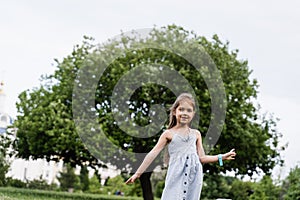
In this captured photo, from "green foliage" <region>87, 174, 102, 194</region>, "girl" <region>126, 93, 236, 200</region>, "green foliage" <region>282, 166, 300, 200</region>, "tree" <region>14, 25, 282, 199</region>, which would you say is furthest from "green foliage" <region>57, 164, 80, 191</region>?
"girl" <region>126, 93, 236, 200</region>

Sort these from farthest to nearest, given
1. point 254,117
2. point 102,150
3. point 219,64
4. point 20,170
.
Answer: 1. point 20,170
2. point 254,117
3. point 219,64
4. point 102,150

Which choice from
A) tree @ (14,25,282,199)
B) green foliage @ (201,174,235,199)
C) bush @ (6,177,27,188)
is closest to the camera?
tree @ (14,25,282,199)

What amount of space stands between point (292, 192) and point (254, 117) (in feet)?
10.4

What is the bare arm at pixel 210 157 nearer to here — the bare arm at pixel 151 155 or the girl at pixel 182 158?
the girl at pixel 182 158

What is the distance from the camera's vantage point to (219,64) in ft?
62.6

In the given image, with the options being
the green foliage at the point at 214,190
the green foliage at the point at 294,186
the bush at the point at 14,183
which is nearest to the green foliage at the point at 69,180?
the green foliage at the point at 214,190

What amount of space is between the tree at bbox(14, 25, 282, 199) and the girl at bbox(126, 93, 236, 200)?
1079 cm

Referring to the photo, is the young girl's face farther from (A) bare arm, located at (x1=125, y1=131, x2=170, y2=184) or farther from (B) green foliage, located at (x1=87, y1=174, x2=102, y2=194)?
(B) green foliage, located at (x1=87, y1=174, x2=102, y2=194)

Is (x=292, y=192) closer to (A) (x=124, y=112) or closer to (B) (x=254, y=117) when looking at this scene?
(B) (x=254, y=117)

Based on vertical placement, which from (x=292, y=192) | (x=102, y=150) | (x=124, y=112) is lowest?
(x=292, y=192)

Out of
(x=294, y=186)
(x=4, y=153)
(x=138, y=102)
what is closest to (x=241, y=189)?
(x=294, y=186)

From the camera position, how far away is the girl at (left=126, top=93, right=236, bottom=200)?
21.8ft

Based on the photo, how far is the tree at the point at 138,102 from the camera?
18.0m

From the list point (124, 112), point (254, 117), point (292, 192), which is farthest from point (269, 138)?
point (124, 112)
